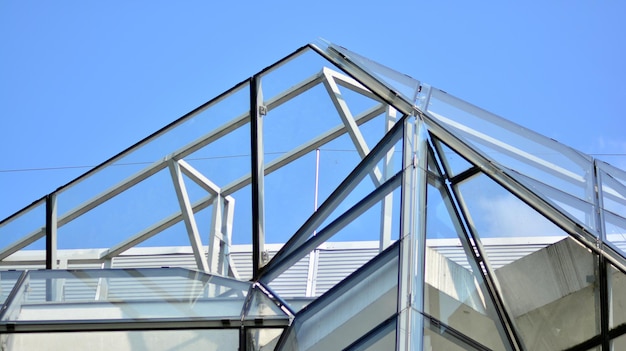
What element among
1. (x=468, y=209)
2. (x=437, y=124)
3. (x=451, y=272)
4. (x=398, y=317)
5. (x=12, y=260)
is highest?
(x=12, y=260)

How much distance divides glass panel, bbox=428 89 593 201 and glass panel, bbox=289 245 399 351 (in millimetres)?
1792

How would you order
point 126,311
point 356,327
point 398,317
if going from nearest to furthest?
point 398,317
point 356,327
point 126,311

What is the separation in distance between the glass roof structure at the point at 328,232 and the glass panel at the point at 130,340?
0.01 metres

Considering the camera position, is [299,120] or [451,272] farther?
[299,120]

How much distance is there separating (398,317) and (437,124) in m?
2.64

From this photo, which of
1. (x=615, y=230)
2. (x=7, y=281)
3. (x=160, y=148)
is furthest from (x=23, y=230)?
(x=615, y=230)

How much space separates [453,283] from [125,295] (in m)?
3.97

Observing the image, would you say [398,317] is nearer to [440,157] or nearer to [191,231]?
[440,157]

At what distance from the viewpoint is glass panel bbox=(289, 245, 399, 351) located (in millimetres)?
8141

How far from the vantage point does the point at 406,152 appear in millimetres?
9188

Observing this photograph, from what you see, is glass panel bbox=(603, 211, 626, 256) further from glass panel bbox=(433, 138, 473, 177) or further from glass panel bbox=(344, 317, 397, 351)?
glass panel bbox=(344, 317, 397, 351)

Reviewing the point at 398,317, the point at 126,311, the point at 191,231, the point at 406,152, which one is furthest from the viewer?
the point at 191,231

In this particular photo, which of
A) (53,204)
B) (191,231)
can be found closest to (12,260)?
(53,204)

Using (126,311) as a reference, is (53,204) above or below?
above
